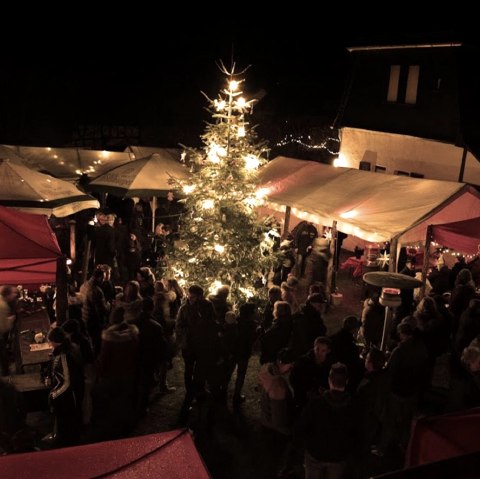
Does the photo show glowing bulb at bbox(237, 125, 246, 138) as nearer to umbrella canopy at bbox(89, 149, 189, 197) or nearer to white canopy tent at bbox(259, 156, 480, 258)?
white canopy tent at bbox(259, 156, 480, 258)

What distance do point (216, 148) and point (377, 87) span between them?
897 centimetres

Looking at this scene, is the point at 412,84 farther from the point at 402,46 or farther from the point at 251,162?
the point at 251,162

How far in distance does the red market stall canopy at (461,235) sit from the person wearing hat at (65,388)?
270 inches

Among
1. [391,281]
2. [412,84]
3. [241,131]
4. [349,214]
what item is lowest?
[391,281]

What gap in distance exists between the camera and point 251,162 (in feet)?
33.2

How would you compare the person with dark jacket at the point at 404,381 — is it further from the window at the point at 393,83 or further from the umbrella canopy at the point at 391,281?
the window at the point at 393,83

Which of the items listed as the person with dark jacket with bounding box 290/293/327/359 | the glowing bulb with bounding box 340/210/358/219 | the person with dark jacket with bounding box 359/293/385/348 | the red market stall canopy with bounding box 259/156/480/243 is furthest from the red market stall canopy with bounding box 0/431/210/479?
the glowing bulb with bounding box 340/210/358/219

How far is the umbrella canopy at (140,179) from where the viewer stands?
542 inches

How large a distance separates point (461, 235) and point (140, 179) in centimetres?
798

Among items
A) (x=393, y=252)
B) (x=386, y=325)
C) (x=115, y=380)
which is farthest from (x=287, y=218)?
(x=115, y=380)

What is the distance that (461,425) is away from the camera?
3564 millimetres

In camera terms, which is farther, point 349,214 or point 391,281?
point 349,214

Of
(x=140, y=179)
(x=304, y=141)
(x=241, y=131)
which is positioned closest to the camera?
(x=241, y=131)

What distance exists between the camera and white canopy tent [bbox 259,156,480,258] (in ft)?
32.7
